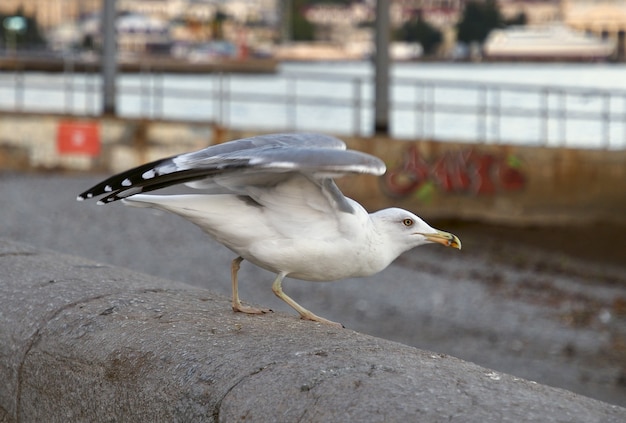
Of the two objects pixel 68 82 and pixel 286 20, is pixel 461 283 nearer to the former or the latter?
pixel 68 82

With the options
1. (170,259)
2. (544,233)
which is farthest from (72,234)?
(544,233)

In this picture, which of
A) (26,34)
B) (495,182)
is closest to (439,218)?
(495,182)

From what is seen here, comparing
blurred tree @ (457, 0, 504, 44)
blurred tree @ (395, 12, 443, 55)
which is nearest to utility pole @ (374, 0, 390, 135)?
blurred tree @ (395, 12, 443, 55)

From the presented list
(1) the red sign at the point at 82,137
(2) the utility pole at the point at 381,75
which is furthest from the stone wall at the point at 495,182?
(1) the red sign at the point at 82,137

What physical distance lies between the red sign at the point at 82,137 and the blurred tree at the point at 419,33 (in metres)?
20.4

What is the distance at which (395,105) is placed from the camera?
858 inches

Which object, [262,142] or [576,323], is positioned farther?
[576,323]

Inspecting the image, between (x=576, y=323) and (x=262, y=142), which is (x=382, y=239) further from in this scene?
(x=576, y=323)

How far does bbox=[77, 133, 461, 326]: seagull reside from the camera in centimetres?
389

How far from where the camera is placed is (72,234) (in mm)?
14516

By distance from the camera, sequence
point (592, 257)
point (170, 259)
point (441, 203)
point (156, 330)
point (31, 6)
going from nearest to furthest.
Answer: point (156, 330), point (170, 259), point (592, 257), point (441, 203), point (31, 6)

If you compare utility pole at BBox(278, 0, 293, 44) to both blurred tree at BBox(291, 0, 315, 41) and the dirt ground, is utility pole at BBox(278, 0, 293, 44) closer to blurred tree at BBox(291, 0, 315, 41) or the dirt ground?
blurred tree at BBox(291, 0, 315, 41)

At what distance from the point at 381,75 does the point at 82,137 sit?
17.9 ft

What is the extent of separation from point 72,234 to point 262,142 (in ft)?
35.0
